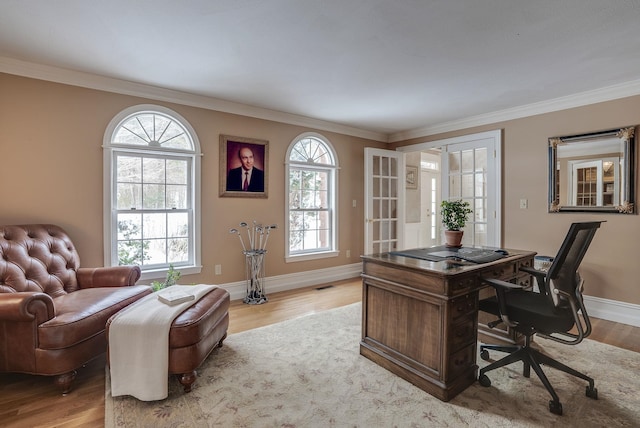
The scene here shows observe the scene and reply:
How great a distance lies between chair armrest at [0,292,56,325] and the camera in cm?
182

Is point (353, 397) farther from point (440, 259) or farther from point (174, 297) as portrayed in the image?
point (174, 297)

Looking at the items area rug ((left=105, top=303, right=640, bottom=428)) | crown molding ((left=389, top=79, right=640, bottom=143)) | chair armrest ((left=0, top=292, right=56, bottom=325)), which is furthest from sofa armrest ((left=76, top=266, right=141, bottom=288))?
crown molding ((left=389, top=79, right=640, bottom=143))

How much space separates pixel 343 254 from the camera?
501 cm

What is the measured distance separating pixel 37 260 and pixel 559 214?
511 cm

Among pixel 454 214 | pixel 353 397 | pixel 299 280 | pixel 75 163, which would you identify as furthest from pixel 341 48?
pixel 299 280

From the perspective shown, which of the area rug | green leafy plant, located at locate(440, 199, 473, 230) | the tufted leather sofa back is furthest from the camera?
green leafy plant, located at locate(440, 199, 473, 230)

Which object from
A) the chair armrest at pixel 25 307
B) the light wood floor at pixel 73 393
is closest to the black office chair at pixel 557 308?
the light wood floor at pixel 73 393

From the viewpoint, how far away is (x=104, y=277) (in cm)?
269

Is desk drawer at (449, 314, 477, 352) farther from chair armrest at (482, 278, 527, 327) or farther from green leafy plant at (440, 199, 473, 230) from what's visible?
green leafy plant at (440, 199, 473, 230)

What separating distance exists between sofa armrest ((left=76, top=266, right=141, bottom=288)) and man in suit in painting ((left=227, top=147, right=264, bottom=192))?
1541 millimetres

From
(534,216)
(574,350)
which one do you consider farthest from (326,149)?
(574,350)

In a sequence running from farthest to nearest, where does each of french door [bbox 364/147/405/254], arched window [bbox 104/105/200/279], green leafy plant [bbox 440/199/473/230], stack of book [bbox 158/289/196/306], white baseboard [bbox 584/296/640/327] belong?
1. french door [bbox 364/147/405/254]
2. arched window [bbox 104/105/200/279]
3. white baseboard [bbox 584/296/640/327]
4. green leafy plant [bbox 440/199/473/230]
5. stack of book [bbox 158/289/196/306]

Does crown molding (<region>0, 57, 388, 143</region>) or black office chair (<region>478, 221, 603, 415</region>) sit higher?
crown molding (<region>0, 57, 388, 143</region>)

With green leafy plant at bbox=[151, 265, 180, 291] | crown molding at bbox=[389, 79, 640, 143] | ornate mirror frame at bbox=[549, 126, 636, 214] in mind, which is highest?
crown molding at bbox=[389, 79, 640, 143]
